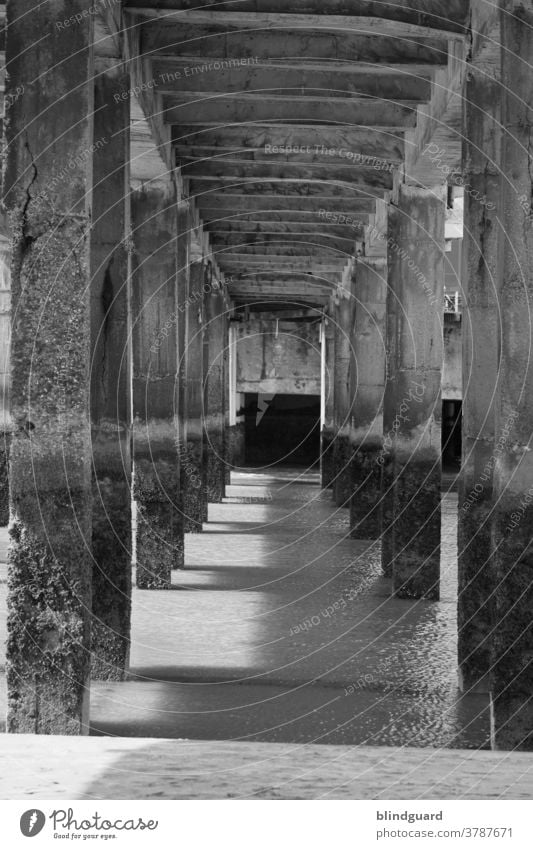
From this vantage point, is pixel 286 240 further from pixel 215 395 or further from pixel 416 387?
pixel 416 387

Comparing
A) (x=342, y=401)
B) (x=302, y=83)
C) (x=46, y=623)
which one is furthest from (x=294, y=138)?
(x=342, y=401)

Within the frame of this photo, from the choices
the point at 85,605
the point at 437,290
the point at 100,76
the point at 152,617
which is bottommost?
the point at 152,617

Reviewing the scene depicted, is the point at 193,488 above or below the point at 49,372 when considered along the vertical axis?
below

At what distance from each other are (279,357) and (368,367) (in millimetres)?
17385

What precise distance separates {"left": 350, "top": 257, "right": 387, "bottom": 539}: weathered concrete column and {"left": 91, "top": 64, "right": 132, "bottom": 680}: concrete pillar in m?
9.99

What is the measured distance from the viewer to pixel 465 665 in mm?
8992

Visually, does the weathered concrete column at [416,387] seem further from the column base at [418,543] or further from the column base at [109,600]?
the column base at [109,600]

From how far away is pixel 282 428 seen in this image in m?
45.8

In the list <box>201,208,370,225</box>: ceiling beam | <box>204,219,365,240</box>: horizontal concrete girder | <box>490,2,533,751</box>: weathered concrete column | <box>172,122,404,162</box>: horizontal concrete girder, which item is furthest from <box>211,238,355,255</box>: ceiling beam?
<box>490,2,533,751</box>: weathered concrete column

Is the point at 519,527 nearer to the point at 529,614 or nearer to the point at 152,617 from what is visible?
the point at 529,614

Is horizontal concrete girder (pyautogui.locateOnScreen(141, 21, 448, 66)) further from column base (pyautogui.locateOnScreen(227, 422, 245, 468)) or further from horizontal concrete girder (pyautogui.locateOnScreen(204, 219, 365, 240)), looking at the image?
column base (pyautogui.locateOnScreen(227, 422, 245, 468))

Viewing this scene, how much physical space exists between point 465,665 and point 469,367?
210 cm

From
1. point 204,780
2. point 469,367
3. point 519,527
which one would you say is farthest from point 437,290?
point 204,780
